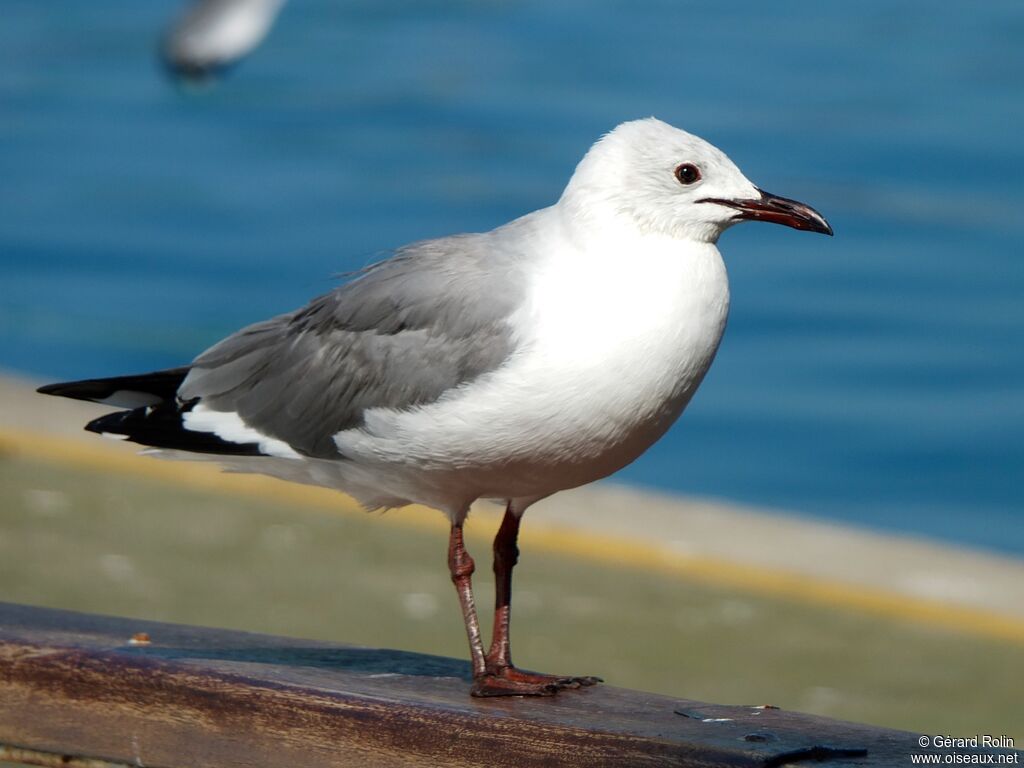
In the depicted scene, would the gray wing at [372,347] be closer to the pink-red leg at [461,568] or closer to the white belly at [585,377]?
the white belly at [585,377]

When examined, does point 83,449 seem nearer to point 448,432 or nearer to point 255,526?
point 255,526

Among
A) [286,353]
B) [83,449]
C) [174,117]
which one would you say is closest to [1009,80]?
[174,117]

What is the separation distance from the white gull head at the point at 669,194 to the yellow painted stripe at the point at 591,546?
1964 millimetres

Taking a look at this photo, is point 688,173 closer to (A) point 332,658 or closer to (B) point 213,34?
(A) point 332,658

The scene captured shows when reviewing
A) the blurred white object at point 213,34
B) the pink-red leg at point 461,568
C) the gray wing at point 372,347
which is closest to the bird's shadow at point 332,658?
the pink-red leg at point 461,568

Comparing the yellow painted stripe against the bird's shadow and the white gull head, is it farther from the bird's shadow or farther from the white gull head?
the white gull head

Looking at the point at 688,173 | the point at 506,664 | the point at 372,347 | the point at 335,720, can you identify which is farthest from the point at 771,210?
the point at 335,720

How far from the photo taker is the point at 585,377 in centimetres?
246

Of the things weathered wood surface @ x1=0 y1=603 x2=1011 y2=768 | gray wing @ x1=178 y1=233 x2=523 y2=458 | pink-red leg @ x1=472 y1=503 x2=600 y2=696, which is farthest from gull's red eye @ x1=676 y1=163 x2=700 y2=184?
weathered wood surface @ x1=0 y1=603 x2=1011 y2=768

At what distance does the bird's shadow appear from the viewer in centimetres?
275

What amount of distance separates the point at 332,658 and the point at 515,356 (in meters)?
0.63

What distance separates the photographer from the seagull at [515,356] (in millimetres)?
2482

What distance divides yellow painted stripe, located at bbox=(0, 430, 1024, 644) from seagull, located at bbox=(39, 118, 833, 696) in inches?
62.5

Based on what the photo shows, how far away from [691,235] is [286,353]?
0.75 m
